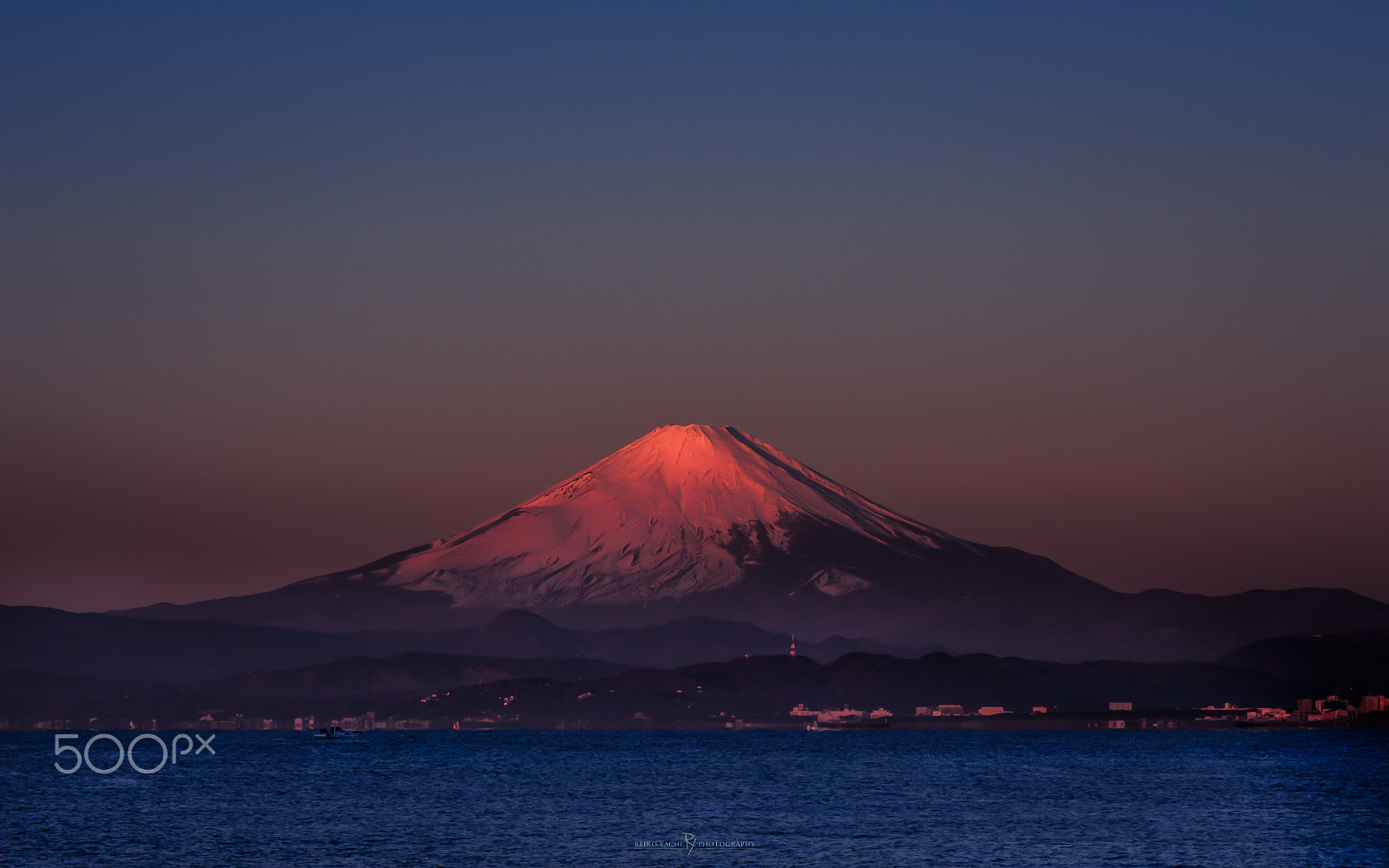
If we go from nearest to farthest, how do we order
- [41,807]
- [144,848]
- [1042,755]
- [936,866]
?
[936,866] < [144,848] < [41,807] < [1042,755]

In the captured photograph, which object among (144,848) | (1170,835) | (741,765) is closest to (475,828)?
(144,848)

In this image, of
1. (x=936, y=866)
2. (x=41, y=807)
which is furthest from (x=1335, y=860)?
(x=41, y=807)

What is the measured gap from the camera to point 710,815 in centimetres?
10144

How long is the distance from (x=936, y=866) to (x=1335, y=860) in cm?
1817

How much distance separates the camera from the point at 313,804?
113 meters

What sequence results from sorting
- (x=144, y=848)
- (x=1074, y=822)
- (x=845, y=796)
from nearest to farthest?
(x=144, y=848), (x=1074, y=822), (x=845, y=796)

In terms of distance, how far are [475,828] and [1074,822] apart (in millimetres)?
33487

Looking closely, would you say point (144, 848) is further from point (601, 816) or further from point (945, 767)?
point (945, 767)

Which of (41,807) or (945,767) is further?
(945,767)

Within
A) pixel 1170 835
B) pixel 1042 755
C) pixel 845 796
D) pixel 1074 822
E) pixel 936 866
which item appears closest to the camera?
pixel 936 866

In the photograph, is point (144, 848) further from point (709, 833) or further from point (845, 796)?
point (845, 796)

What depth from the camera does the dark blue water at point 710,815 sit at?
79812mm

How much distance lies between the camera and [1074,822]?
9706cm

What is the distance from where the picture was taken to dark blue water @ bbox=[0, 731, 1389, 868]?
79812 mm
